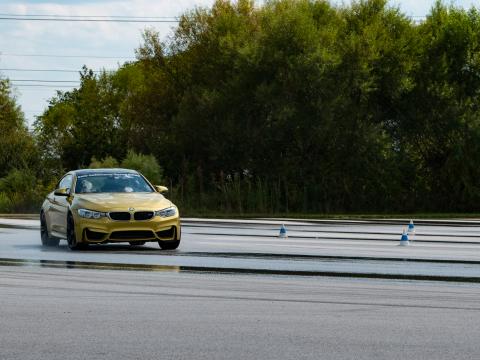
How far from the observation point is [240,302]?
1348 centimetres

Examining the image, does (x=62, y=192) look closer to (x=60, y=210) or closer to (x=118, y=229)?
(x=60, y=210)

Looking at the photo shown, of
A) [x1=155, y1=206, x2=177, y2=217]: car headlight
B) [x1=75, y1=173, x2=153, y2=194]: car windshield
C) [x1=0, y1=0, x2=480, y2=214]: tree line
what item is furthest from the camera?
[x1=0, y1=0, x2=480, y2=214]: tree line

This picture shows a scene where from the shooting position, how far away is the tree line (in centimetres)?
4981

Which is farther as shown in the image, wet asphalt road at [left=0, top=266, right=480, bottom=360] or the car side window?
the car side window

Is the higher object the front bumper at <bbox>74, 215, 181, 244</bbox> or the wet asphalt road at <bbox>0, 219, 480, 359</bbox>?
the front bumper at <bbox>74, 215, 181, 244</bbox>

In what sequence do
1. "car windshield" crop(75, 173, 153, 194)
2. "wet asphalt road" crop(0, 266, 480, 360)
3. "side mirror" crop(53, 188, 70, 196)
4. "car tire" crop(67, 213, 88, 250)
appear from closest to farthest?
"wet asphalt road" crop(0, 266, 480, 360)
"car tire" crop(67, 213, 88, 250)
"side mirror" crop(53, 188, 70, 196)
"car windshield" crop(75, 173, 153, 194)

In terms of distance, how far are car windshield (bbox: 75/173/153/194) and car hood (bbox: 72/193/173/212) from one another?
1.66 ft

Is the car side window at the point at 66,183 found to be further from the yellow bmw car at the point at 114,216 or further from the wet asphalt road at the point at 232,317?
the wet asphalt road at the point at 232,317

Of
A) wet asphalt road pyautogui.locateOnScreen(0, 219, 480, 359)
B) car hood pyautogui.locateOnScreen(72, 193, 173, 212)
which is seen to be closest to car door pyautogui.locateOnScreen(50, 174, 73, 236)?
car hood pyautogui.locateOnScreen(72, 193, 173, 212)

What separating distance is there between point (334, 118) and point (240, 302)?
37853 mm

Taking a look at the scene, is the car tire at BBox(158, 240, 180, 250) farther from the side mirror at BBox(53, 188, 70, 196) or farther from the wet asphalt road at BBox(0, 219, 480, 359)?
the side mirror at BBox(53, 188, 70, 196)

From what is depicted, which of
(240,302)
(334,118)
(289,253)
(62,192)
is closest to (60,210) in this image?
(62,192)

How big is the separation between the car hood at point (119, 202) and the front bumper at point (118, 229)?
0.24m

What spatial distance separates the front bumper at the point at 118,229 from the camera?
73.4ft
